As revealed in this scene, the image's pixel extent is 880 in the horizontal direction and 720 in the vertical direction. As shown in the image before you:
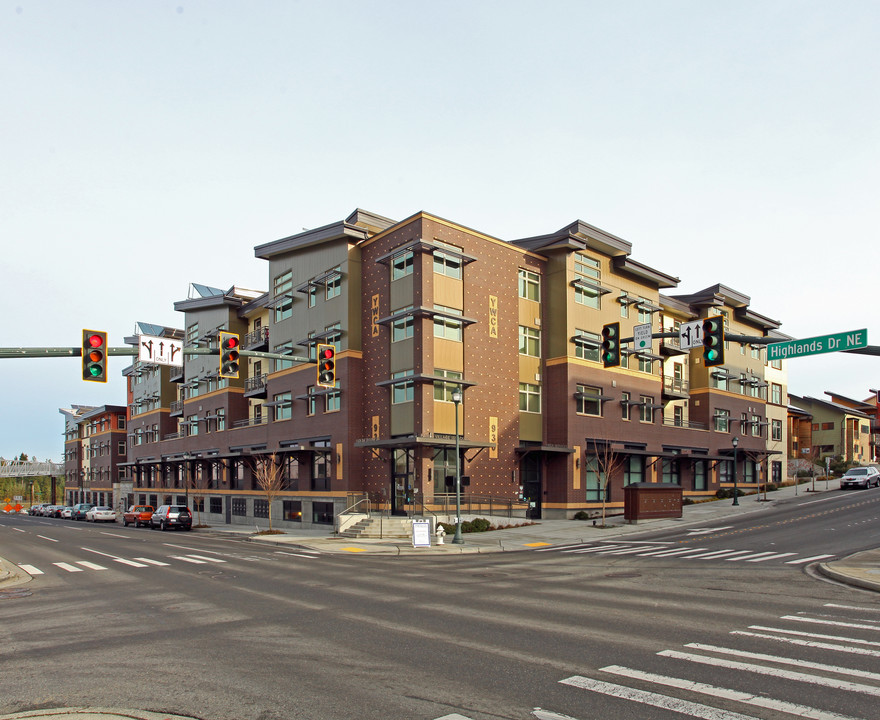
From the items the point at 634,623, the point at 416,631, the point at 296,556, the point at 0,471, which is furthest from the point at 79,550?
the point at 0,471

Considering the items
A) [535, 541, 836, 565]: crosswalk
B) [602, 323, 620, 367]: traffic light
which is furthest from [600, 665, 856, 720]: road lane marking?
[535, 541, 836, 565]: crosswalk

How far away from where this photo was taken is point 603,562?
24000mm

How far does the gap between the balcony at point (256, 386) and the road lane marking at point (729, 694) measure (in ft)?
155

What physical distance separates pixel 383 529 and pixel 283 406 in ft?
54.1

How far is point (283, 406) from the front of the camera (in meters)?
50.4

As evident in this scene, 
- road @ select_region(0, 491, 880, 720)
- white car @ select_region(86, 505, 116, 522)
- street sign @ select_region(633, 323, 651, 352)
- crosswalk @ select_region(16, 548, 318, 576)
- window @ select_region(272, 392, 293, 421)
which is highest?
street sign @ select_region(633, 323, 651, 352)

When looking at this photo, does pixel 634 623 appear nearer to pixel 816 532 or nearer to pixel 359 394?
pixel 816 532

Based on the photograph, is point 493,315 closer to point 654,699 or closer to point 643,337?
point 643,337

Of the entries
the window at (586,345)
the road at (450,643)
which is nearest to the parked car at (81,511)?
the window at (586,345)

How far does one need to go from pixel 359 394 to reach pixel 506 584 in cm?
2627

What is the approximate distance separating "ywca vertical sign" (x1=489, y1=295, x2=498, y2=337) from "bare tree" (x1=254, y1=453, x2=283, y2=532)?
1683 centimetres

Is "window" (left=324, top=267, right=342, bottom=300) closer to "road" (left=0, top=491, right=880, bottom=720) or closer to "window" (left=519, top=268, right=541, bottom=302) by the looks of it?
"window" (left=519, top=268, right=541, bottom=302)

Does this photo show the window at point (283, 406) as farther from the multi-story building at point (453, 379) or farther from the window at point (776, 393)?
the window at point (776, 393)

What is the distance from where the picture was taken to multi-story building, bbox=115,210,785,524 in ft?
132
